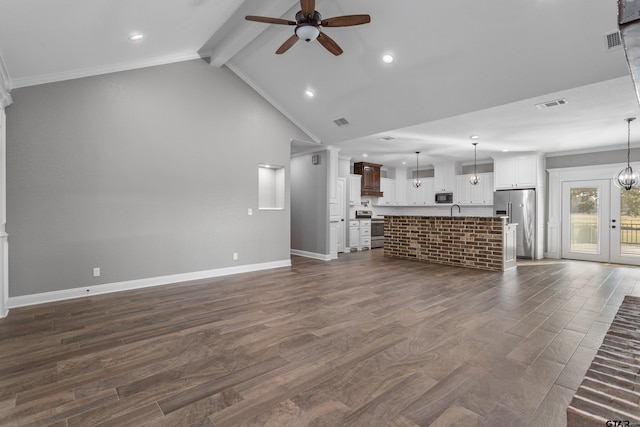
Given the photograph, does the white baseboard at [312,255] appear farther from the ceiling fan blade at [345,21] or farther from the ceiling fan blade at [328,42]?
the ceiling fan blade at [345,21]

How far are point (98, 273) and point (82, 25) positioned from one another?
3.10 meters

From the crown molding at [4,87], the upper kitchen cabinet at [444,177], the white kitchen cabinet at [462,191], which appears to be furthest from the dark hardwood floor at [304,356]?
the upper kitchen cabinet at [444,177]

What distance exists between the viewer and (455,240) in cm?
671

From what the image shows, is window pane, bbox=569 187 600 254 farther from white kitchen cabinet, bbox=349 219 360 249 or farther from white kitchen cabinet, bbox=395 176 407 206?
white kitchen cabinet, bbox=349 219 360 249

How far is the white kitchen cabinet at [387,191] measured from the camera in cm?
1049

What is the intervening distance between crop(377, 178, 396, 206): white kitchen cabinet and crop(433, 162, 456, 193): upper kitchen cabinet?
141cm

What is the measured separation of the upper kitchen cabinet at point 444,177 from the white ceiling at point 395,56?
10.8 ft

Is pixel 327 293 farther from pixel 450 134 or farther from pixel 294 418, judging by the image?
pixel 450 134

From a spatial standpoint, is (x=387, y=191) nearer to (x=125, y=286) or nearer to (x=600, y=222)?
(x=600, y=222)

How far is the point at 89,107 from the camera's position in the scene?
4367 mm

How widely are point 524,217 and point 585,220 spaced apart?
49.1 inches

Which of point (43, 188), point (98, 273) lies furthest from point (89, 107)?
point (98, 273)

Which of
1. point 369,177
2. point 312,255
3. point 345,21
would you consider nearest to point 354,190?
point 369,177

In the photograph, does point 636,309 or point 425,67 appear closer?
point 636,309
